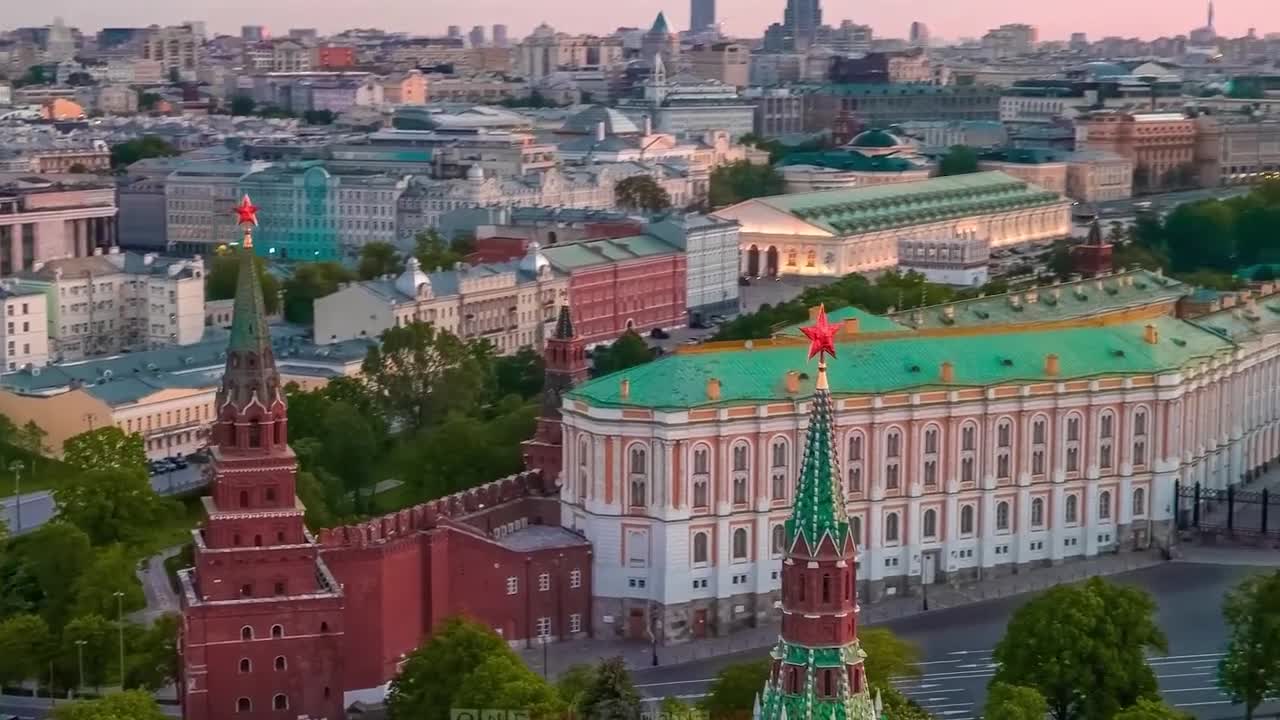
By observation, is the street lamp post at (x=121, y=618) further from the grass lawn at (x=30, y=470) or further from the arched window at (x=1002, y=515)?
the arched window at (x=1002, y=515)

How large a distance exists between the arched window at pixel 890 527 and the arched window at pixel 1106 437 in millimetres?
8056

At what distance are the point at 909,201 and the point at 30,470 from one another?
78.6m

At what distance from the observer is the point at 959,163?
192 m

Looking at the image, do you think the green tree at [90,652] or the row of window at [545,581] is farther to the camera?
the row of window at [545,581]

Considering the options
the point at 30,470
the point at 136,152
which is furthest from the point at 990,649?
the point at 136,152

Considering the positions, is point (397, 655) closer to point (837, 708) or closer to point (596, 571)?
point (596, 571)

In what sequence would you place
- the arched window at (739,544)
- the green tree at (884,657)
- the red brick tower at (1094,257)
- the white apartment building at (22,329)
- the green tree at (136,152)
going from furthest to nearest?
the green tree at (136,152), the red brick tower at (1094,257), the white apartment building at (22,329), the arched window at (739,544), the green tree at (884,657)

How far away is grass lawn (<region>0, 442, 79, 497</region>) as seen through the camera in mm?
88750

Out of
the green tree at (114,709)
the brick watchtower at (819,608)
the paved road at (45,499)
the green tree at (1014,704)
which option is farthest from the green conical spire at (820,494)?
the paved road at (45,499)

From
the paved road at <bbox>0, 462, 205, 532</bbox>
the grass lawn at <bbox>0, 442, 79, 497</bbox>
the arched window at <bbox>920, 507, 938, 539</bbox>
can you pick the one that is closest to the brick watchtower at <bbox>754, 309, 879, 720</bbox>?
the arched window at <bbox>920, 507, 938, 539</bbox>

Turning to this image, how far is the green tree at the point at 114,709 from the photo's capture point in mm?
53156

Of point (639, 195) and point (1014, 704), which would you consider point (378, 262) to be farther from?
point (1014, 704)

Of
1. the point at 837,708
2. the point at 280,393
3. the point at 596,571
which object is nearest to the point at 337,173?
the point at 596,571

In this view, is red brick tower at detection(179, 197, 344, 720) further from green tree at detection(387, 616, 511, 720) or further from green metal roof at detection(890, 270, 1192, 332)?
green metal roof at detection(890, 270, 1192, 332)
